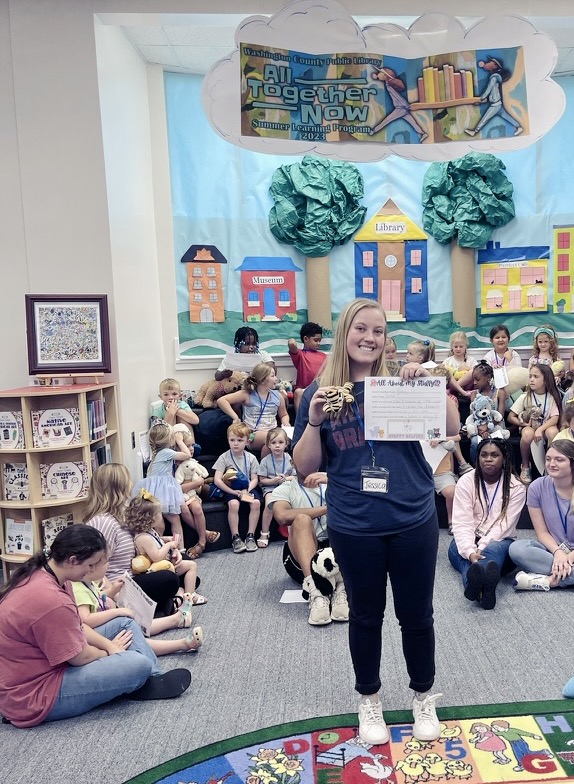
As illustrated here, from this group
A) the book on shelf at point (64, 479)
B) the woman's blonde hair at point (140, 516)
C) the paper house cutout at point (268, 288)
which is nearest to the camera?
the woman's blonde hair at point (140, 516)

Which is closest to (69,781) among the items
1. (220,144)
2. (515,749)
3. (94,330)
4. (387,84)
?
(515,749)

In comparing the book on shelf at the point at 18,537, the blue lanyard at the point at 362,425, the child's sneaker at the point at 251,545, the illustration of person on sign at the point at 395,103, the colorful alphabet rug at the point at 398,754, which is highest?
the illustration of person on sign at the point at 395,103

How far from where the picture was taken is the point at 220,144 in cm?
667

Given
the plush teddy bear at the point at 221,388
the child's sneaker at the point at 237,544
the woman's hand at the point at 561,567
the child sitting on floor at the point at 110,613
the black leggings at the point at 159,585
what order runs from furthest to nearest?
the plush teddy bear at the point at 221,388 → the child's sneaker at the point at 237,544 → the woman's hand at the point at 561,567 → the black leggings at the point at 159,585 → the child sitting on floor at the point at 110,613

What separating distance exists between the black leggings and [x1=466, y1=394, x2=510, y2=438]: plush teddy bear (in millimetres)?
2929

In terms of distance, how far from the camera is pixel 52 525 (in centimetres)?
435

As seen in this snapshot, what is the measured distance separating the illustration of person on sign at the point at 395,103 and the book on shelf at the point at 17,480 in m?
3.36

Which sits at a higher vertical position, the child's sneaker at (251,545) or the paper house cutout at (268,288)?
the paper house cutout at (268,288)

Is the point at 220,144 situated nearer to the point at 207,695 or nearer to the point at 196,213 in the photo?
the point at 196,213

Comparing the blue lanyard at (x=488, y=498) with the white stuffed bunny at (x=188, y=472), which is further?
the white stuffed bunny at (x=188, y=472)

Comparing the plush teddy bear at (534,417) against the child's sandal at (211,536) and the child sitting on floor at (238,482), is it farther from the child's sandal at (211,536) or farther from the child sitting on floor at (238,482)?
the child's sandal at (211,536)

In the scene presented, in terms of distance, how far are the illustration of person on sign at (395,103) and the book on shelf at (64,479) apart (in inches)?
123

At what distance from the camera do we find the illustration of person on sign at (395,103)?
484cm

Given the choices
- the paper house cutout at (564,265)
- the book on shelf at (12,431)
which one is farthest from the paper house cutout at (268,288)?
the book on shelf at (12,431)
